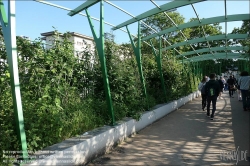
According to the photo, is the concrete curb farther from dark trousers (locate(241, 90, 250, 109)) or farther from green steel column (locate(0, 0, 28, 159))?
dark trousers (locate(241, 90, 250, 109))

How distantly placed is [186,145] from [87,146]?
2277mm

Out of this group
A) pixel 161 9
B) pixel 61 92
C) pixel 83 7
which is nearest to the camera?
pixel 61 92

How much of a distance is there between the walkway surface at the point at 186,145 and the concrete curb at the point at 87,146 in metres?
0.16

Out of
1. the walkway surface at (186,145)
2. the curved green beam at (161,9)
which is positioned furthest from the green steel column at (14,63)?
the curved green beam at (161,9)

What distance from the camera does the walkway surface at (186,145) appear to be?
397cm

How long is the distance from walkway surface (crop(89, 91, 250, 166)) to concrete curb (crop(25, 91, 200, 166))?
0.16 meters

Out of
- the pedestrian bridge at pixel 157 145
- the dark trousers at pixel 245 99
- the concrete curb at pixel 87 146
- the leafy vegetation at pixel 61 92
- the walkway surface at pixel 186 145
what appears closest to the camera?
the concrete curb at pixel 87 146

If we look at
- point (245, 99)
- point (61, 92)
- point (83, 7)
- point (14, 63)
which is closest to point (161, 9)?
point (83, 7)

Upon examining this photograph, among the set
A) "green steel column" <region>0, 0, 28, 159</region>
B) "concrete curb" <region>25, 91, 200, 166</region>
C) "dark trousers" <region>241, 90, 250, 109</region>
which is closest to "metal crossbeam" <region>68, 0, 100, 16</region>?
"green steel column" <region>0, 0, 28, 159</region>

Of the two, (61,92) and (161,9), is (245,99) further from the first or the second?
(61,92)

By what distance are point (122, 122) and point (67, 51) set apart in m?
2.18

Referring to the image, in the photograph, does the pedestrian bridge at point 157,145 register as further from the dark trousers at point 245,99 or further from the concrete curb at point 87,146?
the dark trousers at point 245,99

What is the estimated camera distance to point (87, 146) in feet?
12.8

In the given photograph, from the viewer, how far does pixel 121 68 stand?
6.29 m
